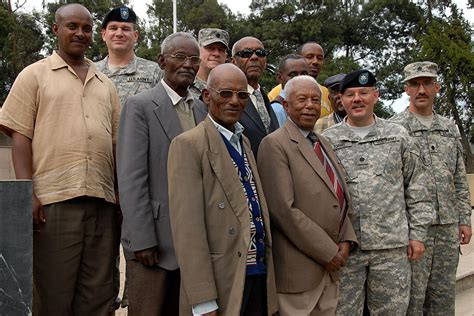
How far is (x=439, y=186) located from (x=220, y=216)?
91.0 inches

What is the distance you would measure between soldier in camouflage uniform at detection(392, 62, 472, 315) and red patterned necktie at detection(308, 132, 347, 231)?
4.06 feet

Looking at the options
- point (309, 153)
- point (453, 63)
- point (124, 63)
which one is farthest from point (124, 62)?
point (453, 63)

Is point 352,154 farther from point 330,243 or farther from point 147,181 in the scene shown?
point 147,181

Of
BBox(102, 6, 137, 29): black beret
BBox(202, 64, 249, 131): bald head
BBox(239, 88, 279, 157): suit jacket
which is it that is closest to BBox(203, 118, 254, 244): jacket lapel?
BBox(202, 64, 249, 131): bald head

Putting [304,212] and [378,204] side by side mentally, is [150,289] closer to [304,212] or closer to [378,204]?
[304,212]

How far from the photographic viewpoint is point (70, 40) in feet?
11.2

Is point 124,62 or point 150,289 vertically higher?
point 124,62

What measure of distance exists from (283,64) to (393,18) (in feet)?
84.6

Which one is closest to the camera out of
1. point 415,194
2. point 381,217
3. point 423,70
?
point 381,217

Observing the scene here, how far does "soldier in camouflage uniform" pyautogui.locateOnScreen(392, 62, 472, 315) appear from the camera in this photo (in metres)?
4.39

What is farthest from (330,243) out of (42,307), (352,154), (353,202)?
(42,307)

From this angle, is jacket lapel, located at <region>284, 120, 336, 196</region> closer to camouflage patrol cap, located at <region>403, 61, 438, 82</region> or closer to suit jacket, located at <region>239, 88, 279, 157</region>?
suit jacket, located at <region>239, 88, 279, 157</region>

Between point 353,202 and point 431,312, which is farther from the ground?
point 353,202

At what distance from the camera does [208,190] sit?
9.07 feet
